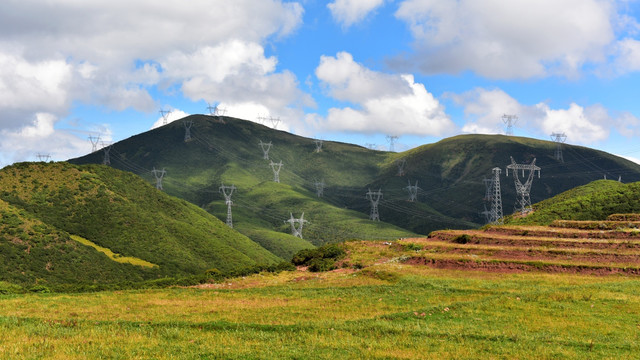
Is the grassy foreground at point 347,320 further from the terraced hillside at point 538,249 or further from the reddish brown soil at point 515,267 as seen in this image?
the terraced hillside at point 538,249

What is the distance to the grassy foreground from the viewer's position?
2523 centimetres

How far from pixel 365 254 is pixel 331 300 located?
84.6 ft

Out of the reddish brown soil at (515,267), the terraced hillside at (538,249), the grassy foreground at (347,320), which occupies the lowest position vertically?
the grassy foreground at (347,320)

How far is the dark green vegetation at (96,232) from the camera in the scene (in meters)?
A: 83.5

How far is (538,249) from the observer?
195 ft

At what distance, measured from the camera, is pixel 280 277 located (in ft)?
194

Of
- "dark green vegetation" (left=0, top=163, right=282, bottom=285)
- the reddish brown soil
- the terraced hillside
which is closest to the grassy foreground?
the reddish brown soil

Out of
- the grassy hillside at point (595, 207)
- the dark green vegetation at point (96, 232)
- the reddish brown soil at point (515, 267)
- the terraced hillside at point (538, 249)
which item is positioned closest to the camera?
the reddish brown soil at point (515, 267)

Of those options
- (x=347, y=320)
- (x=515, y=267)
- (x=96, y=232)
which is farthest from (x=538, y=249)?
(x=96, y=232)

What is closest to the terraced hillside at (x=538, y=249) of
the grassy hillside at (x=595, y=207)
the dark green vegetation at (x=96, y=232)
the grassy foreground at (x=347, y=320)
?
the grassy foreground at (x=347, y=320)

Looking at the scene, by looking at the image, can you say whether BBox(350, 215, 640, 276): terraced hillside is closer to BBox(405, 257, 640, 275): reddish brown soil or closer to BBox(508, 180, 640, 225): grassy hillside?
BBox(405, 257, 640, 275): reddish brown soil

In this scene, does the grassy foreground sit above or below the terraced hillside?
below

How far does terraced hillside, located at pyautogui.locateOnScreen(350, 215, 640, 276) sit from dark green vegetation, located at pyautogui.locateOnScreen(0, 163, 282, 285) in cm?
3052

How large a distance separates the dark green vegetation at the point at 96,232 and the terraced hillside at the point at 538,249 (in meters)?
30.5
